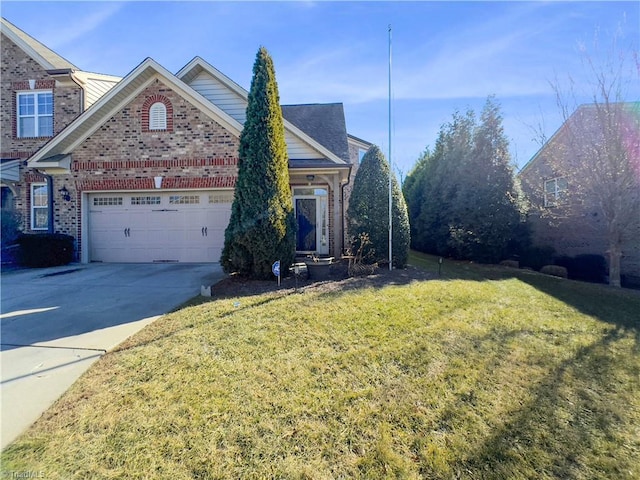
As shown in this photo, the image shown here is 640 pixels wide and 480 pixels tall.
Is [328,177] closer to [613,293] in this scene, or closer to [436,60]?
[436,60]

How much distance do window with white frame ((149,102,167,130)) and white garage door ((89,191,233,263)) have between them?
231 cm

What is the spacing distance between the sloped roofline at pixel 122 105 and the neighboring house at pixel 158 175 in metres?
0.03

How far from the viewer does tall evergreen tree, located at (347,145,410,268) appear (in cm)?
921

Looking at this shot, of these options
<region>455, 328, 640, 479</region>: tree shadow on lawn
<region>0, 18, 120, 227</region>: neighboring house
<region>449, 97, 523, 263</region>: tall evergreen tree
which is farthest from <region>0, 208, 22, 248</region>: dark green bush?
<region>449, 97, 523, 263</region>: tall evergreen tree

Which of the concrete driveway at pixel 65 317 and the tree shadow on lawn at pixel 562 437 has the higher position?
the concrete driveway at pixel 65 317

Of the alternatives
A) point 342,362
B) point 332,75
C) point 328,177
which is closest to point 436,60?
point 332,75

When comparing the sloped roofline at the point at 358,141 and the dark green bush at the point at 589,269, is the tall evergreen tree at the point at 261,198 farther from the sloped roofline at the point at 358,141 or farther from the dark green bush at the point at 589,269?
the sloped roofline at the point at 358,141

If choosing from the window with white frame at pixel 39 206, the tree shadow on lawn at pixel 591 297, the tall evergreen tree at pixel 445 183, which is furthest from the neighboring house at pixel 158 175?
the tall evergreen tree at pixel 445 183

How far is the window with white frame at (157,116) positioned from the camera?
10.9 meters

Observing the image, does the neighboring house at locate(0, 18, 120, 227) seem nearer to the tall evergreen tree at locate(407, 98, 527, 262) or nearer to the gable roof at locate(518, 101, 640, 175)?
the tall evergreen tree at locate(407, 98, 527, 262)

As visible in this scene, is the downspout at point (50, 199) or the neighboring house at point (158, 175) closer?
the neighboring house at point (158, 175)

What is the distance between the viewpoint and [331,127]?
13.8m

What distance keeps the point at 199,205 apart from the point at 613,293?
12.8 meters

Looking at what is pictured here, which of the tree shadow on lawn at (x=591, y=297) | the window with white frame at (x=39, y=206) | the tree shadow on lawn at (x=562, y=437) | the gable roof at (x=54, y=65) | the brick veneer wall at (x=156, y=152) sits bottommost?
the tree shadow on lawn at (x=562, y=437)
